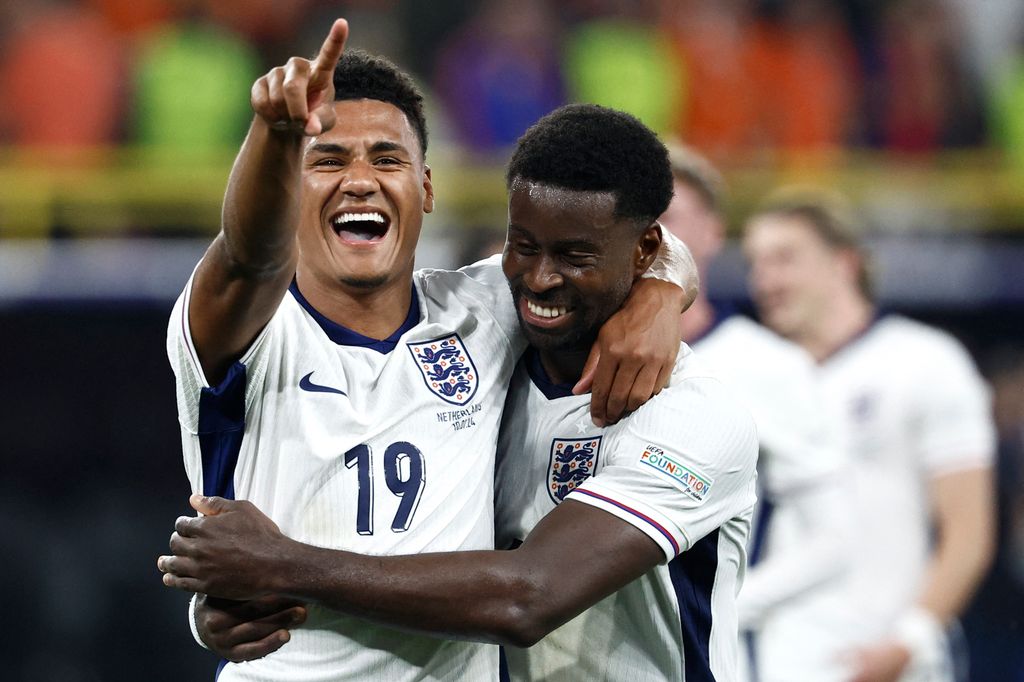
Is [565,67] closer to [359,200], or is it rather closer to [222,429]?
[359,200]

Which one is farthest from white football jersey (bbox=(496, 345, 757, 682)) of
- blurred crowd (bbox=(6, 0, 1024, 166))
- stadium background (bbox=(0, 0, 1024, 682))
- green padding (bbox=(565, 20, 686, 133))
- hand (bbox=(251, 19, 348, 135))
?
green padding (bbox=(565, 20, 686, 133))

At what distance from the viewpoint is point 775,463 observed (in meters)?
4.93

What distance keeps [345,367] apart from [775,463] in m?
2.32

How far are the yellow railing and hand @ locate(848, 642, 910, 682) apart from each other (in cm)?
386

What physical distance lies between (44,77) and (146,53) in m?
0.61

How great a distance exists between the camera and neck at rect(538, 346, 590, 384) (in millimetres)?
3275

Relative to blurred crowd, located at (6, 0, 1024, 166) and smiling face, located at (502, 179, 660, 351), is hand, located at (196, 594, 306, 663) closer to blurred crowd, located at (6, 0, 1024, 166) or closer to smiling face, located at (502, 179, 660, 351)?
smiling face, located at (502, 179, 660, 351)

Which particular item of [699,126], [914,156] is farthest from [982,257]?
[699,126]

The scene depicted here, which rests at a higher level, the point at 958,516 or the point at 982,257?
the point at 982,257

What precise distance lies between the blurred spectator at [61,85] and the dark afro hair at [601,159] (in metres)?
6.02

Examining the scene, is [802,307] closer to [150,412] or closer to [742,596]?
[742,596]

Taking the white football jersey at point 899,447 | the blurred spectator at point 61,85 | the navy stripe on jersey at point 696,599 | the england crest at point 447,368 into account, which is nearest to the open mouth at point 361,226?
the england crest at point 447,368

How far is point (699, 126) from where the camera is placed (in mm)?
9422

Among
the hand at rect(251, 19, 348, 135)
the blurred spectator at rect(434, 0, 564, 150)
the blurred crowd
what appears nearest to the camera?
the hand at rect(251, 19, 348, 135)
